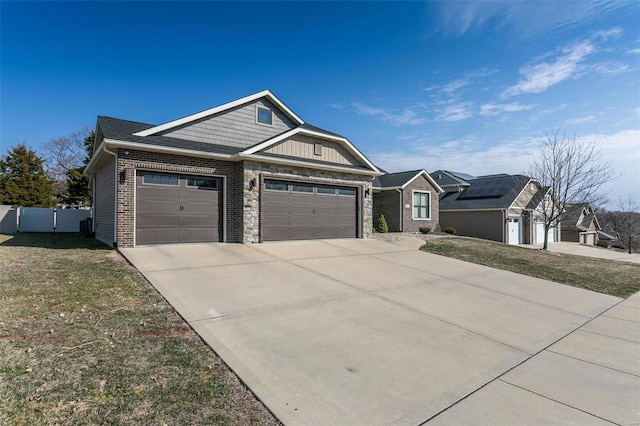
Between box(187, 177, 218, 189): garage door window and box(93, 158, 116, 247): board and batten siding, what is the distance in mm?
2243

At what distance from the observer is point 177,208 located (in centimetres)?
1094

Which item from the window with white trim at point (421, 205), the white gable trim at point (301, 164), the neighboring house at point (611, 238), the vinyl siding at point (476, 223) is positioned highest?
the white gable trim at point (301, 164)

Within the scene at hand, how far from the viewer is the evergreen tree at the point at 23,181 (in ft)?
79.9

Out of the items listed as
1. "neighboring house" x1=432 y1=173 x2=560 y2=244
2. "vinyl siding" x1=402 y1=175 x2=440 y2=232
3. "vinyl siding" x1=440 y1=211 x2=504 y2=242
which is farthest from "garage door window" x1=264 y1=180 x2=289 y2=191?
"vinyl siding" x1=440 y1=211 x2=504 y2=242

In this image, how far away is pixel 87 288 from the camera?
19.3ft

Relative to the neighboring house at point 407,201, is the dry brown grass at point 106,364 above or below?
below

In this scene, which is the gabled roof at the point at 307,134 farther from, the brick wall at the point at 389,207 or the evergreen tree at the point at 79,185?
the evergreen tree at the point at 79,185

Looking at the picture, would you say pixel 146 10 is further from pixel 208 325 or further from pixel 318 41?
pixel 208 325

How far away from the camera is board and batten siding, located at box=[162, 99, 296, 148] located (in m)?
12.5

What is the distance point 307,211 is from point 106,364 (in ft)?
34.6

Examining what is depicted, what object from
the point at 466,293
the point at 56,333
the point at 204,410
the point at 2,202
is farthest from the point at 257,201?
the point at 2,202

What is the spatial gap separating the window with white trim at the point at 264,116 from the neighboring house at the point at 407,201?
29.9 ft

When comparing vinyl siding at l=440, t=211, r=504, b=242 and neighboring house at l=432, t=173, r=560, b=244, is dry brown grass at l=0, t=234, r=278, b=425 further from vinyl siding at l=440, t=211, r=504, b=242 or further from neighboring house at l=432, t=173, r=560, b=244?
neighboring house at l=432, t=173, r=560, b=244

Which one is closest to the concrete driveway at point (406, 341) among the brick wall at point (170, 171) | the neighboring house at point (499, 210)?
the brick wall at point (170, 171)
